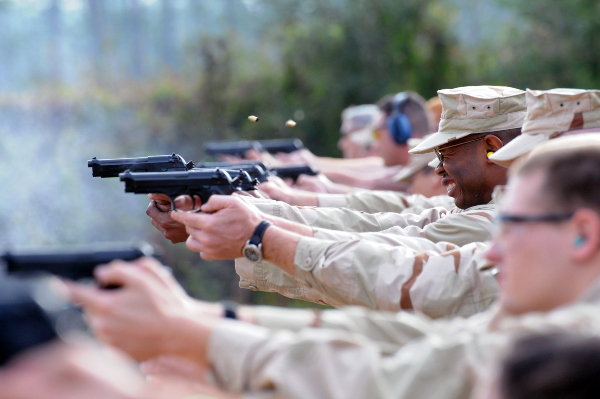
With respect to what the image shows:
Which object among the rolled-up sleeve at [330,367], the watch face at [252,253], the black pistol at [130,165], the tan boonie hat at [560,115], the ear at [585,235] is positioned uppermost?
the tan boonie hat at [560,115]

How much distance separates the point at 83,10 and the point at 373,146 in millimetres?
20644

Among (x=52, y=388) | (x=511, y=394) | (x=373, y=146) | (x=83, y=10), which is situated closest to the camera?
(x=511, y=394)

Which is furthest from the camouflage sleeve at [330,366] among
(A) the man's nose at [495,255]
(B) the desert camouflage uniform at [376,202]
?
(B) the desert camouflage uniform at [376,202]

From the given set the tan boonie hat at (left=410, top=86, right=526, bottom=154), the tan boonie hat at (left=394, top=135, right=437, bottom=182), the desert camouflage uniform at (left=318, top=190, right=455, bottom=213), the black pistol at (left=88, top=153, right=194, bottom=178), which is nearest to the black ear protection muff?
the tan boonie hat at (left=394, top=135, right=437, bottom=182)

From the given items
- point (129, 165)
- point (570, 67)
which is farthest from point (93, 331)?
point (570, 67)

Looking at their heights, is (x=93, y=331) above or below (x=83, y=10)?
below

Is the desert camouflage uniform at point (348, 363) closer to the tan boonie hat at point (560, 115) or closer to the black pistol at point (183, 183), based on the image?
the tan boonie hat at point (560, 115)

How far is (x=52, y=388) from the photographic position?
1.70m

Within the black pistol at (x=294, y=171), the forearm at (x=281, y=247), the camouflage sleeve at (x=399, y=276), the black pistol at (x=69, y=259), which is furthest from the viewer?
the black pistol at (x=294, y=171)

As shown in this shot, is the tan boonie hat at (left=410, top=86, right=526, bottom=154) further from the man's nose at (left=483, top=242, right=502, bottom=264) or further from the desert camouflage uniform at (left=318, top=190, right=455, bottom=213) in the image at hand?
the man's nose at (left=483, top=242, right=502, bottom=264)

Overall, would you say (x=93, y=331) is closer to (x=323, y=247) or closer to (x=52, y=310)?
(x=52, y=310)

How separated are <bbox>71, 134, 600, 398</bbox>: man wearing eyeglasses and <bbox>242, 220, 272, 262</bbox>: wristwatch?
1154mm

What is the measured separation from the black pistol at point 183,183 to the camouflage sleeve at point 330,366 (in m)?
1.94

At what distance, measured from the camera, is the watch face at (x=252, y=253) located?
323 cm
